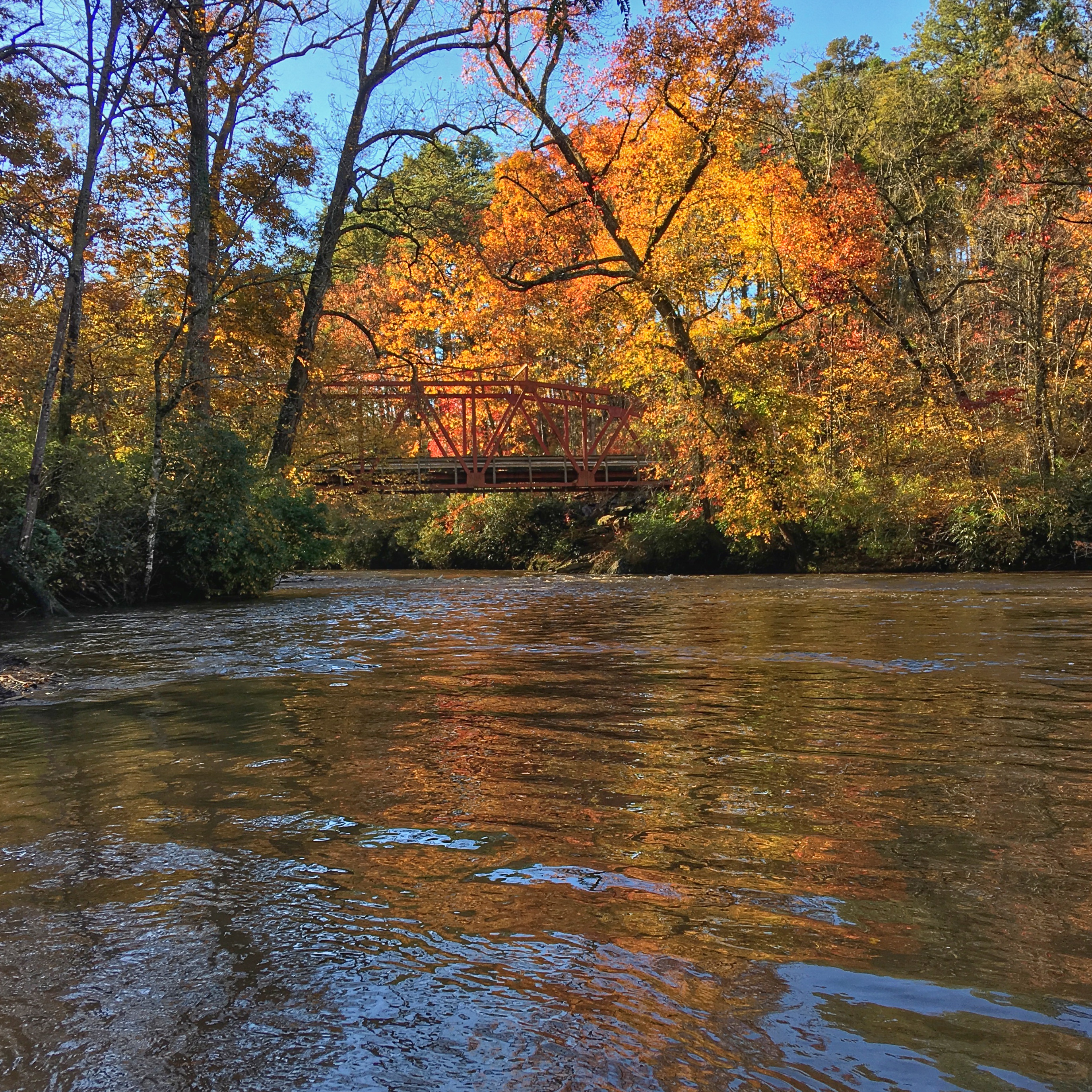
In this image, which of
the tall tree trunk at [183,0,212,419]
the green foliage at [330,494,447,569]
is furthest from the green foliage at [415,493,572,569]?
the tall tree trunk at [183,0,212,419]

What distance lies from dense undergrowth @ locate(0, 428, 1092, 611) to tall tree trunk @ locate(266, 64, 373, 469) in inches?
54.3

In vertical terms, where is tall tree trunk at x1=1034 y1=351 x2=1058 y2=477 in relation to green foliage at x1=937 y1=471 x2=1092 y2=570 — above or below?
above

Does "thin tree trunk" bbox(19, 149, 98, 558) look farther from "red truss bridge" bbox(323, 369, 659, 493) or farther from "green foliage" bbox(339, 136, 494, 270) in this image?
"red truss bridge" bbox(323, 369, 659, 493)

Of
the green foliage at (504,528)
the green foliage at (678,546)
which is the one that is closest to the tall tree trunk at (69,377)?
the green foliage at (678,546)

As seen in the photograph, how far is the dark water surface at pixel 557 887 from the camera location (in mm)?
1959

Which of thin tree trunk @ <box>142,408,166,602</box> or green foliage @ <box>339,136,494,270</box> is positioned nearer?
thin tree trunk @ <box>142,408,166,602</box>

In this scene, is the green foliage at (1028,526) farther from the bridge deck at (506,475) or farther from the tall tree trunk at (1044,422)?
the bridge deck at (506,475)

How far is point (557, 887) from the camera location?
284 centimetres

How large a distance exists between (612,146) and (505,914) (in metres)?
19.4

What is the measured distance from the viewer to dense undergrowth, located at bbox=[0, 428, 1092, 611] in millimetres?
14133

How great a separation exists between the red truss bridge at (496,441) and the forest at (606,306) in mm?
911

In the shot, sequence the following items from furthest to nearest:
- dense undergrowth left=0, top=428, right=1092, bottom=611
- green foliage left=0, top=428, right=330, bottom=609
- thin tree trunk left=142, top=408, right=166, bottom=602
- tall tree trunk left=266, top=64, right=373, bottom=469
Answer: tall tree trunk left=266, top=64, right=373, bottom=469 < thin tree trunk left=142, top=408, right=166, bottom=602 < dense undergrowth left=0, top=428, right=1092, bottom=611 < green foliage left=0, top=428, right=330, bottom=609

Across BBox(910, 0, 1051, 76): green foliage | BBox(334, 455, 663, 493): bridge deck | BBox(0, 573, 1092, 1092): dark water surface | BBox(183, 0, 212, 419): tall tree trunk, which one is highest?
BBox(910, 0, 1051, 76): green foliage

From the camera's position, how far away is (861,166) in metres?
25.1
